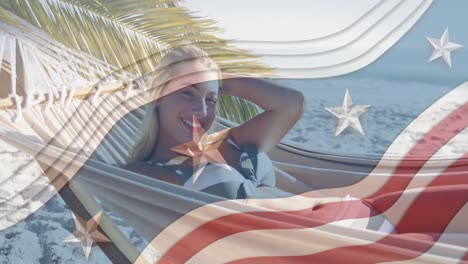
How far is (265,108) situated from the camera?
96 centimetres

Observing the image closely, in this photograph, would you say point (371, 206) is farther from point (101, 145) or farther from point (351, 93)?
point (101, 145)

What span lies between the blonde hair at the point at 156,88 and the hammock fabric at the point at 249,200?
2 centimetres

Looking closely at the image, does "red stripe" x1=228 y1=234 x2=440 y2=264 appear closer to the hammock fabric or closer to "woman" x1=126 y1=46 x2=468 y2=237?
the hammock fabric

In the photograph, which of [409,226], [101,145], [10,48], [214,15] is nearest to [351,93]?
[409,226]

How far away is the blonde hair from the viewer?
94 cm

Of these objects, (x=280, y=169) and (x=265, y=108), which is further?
(x=280, y=169)

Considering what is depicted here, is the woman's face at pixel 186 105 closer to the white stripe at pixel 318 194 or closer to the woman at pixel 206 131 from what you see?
the woman at pixel 206 131

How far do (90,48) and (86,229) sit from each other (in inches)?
21.6

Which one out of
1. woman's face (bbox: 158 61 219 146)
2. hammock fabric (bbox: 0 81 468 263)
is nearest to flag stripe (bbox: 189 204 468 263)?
hammock fabric (bbox: 0 81 468 263)

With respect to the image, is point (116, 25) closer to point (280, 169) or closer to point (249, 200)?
point (280, 169)

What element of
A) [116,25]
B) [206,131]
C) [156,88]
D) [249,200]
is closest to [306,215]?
[249,200]

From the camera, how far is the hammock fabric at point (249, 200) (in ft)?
2.67

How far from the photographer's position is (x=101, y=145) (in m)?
0.96

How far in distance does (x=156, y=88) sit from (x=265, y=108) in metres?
0.18
